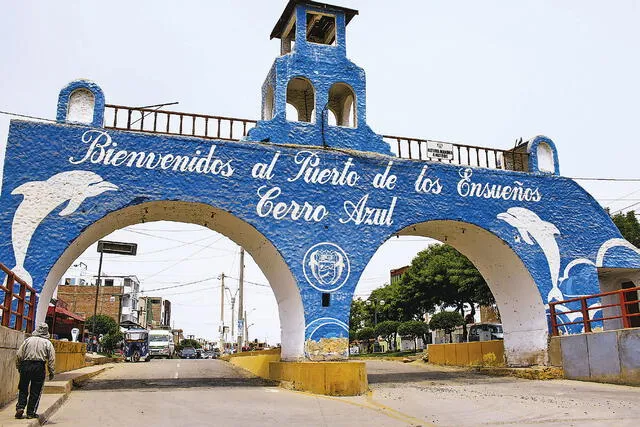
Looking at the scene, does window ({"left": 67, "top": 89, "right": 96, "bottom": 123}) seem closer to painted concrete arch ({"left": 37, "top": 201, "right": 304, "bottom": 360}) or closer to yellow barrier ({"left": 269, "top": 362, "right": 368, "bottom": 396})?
painted concrete arch ({"left": 37, "top": 201, "right": 304, "bottom": 360})

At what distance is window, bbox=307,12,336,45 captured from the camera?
56.3ft

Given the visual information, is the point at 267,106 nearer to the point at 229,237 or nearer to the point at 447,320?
the point at 229,237

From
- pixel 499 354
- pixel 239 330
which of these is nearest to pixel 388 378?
pixel 499 354

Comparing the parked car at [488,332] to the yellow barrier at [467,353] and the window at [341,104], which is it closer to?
the yellow barrier at [467,353]

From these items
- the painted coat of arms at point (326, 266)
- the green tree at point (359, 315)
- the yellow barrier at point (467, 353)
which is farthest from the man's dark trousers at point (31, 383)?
the green tree at point (359, 315)

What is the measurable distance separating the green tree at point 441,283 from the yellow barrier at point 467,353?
29.0 ft

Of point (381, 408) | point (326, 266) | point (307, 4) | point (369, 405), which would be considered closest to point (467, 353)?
point (326, 266)

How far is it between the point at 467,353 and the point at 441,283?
51.7 feet

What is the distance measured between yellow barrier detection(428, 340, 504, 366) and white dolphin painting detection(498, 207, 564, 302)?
9.52 feet

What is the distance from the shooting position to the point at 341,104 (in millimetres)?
18016

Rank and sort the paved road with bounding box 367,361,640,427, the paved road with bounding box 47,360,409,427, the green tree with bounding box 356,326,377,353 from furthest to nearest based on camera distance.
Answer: the green tree with bounding box 356,326,377,353 → the paved road with bounding box 367,361,640,427 → the paved road with bounding box 47,360,409,427

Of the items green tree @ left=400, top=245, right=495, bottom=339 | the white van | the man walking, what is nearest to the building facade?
the white van

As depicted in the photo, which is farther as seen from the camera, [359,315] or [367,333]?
[359,315]

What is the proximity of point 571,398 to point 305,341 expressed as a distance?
591 cm
